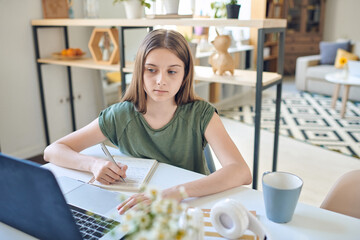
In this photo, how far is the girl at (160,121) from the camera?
1.18m


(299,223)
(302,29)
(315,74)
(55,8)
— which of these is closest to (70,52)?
(55,8)

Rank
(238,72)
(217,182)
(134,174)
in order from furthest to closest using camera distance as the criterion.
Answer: (238,72), (134,174), (217,182)

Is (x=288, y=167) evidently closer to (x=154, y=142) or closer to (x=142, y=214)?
(x=154, y=142)

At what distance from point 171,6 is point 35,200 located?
1.78 m

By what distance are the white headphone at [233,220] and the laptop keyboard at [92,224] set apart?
0.79 feet

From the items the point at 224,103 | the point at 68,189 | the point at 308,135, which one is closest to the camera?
the point at 68,189

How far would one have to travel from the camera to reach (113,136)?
134 cm

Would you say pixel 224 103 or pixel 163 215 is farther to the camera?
pixel 224 103

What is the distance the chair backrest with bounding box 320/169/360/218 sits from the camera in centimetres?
99

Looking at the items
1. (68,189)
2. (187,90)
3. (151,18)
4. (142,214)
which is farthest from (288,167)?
(142,214)

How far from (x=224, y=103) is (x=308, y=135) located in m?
1.44

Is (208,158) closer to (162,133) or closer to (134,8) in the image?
(162,133)

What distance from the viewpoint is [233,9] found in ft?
6.63

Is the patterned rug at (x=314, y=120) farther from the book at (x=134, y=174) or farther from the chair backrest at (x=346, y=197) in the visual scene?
the book at (x=134, y=174)
